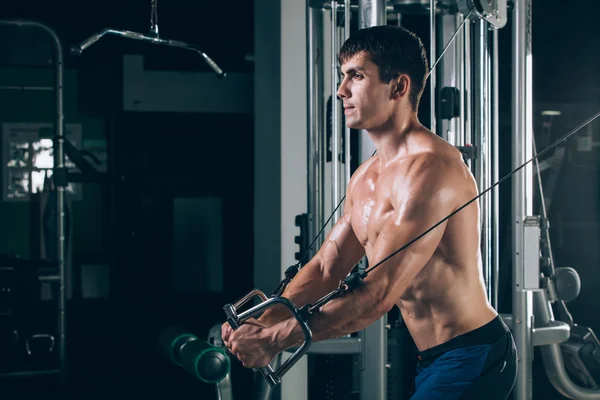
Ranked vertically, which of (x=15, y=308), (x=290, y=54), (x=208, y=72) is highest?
(x=208, y=72)

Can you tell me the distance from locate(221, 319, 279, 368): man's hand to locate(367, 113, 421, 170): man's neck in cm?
47

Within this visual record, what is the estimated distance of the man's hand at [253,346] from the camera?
140 cm

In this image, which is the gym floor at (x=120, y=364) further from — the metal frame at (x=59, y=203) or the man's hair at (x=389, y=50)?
the man's hair at (x=389, y=50)

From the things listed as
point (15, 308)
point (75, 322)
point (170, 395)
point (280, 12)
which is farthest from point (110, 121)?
point (280, 12)

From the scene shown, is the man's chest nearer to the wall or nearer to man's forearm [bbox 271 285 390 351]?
man's forearm [bbox 271 285 390 351]

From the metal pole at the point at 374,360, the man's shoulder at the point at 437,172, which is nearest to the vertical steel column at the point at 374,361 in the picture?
the metal pole at the point at 374,360

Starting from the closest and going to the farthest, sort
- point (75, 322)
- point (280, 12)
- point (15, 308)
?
point (280, 12)
point (15, 308)
point (75, 322)

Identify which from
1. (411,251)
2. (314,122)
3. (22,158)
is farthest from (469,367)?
(22,158)

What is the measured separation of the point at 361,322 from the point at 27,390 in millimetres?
3359

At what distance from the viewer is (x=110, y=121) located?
6.72 meters

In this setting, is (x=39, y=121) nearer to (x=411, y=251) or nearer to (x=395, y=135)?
(x=395, y=135)

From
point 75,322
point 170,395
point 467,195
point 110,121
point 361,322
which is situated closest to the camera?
point 361,322

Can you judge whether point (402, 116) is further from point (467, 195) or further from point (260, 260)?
point (260, 260)

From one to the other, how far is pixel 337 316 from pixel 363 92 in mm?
458
